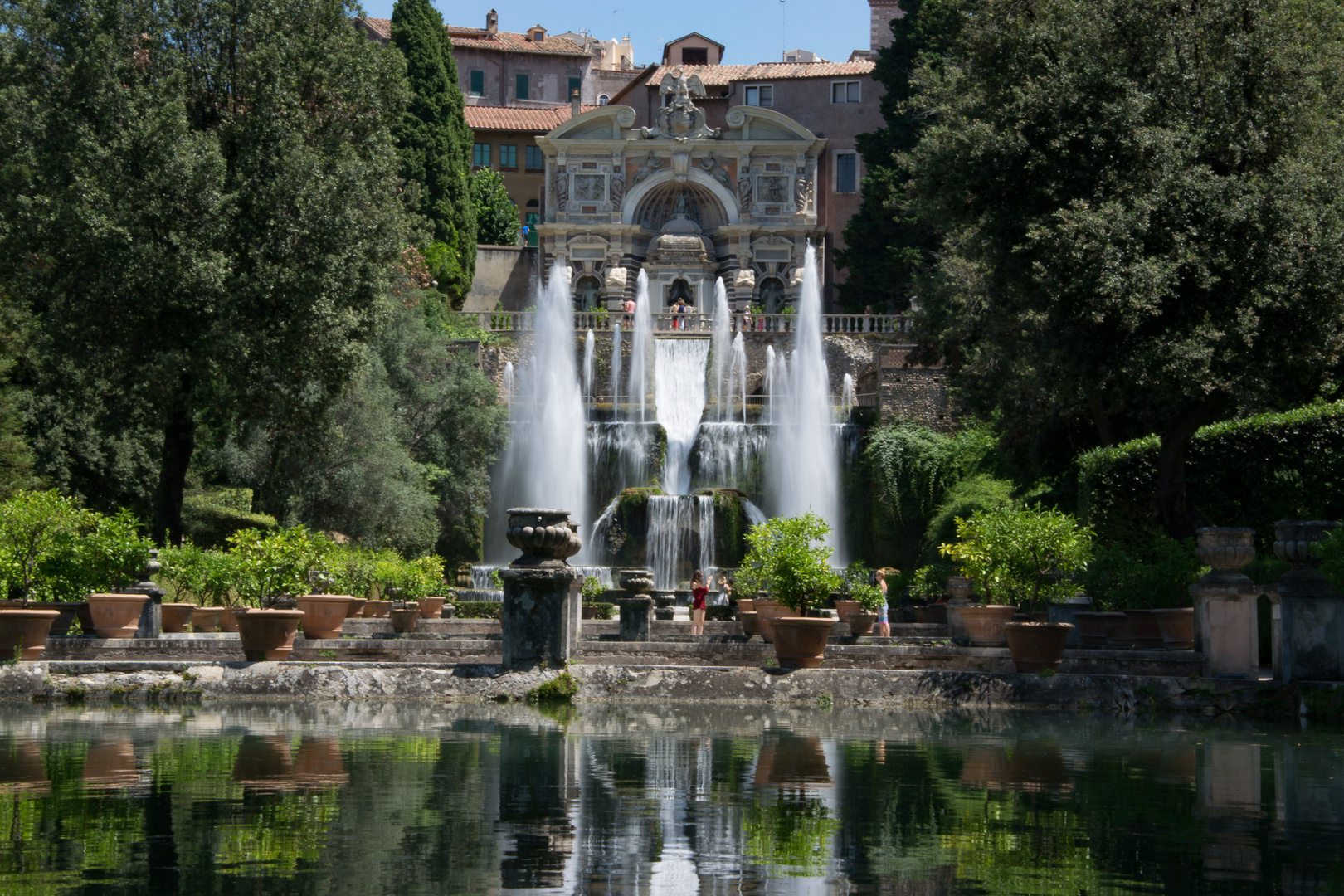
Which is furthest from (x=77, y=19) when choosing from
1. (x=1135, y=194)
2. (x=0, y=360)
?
(x=1135, y=194)

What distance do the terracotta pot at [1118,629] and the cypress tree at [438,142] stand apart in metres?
38.8

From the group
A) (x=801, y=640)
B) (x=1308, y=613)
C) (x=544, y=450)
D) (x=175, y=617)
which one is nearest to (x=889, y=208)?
(x=544, y=450)

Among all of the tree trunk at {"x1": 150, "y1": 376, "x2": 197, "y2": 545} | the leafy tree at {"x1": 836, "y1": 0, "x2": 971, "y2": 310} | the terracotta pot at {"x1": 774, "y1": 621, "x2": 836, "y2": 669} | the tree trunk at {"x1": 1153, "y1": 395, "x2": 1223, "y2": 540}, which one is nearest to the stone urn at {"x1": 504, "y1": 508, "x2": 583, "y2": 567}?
the terracotta pot at {"x1": 774, "y1": 621, "x2": 836, "y2": 669}

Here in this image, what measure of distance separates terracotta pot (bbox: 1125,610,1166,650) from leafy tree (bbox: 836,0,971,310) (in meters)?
30.0

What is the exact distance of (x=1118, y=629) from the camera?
1664 centimetres

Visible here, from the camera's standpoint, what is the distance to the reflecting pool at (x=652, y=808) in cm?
497

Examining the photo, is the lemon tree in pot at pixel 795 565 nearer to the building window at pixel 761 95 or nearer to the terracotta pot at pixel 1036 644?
the terracotta pot at pixel 1036 644

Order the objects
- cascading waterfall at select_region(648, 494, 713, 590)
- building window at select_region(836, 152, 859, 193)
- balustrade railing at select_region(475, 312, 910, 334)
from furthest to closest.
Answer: building window at select_region(836, 152, 859, 193) → balustrade railing at select_region(475, 312, 910, 334) → cascading waterfall at select_region(648, 494, 713, 590)

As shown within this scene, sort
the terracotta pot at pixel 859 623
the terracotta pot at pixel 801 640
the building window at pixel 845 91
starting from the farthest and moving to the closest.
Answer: the building window at pixel 845 91 → the terracotta pot at pixel 859 623 → the terracotta pot at pixel 801 640

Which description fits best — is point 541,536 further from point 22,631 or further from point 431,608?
point 431,608

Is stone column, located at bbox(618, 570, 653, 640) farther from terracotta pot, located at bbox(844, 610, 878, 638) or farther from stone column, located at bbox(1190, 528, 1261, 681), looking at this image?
stone column, located at bbox(1190, 528, 1261, 681)

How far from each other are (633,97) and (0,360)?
141 ft

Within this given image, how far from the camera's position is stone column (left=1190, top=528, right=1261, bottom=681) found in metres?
12.4

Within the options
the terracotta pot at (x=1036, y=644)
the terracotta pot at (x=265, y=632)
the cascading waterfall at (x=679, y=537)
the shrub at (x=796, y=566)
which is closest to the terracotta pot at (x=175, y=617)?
the terracotta pot at (x=265, y=632)
